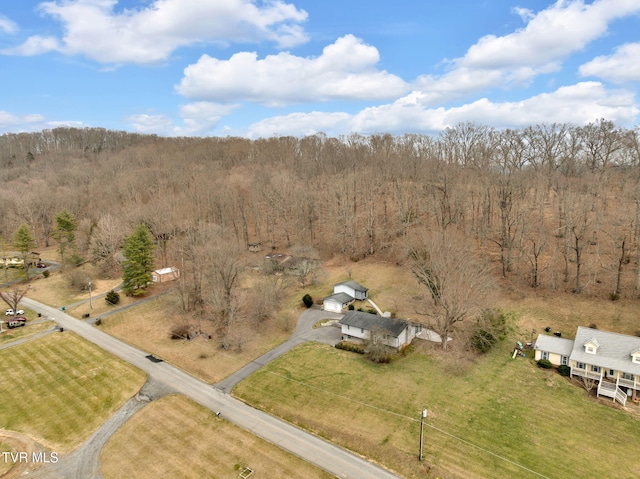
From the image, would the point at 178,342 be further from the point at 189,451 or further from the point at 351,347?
the point at 351,347

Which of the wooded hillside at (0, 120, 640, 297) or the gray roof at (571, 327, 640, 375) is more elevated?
the wooded hillside at (0, 120, 640, 297)

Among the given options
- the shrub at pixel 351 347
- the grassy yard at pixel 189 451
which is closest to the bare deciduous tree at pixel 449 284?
the shrub at pixel 351 347

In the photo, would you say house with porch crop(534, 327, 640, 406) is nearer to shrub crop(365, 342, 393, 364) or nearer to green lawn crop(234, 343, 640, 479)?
green lawn crop(234, 343, 640, 479)

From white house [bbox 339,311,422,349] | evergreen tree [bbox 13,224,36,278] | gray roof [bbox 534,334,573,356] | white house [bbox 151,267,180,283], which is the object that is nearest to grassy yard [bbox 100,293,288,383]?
white house [bbox 339,311,422,349]

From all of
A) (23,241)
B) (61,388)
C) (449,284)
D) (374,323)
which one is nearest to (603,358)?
(449,284)

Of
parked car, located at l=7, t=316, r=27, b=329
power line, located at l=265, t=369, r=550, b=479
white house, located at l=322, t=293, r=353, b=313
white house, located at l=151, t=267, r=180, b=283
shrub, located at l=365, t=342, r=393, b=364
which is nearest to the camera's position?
power line, located at l=265, t=369, r=550, b=479

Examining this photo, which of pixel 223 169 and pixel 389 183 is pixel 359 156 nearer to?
pixel 389 183

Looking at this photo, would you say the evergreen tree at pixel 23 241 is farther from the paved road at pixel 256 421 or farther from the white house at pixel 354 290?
the white house at pixel 354 290
